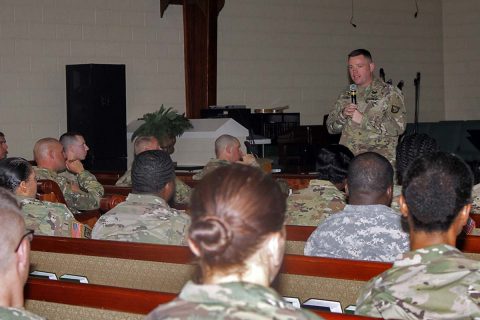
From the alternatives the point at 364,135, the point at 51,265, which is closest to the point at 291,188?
the point at 364,135

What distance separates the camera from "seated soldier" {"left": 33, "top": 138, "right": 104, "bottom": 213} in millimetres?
5508

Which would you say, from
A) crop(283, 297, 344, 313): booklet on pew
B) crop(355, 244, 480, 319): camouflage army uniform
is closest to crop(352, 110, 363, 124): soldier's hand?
crop(283, 297, 344, 313): booklet on pew

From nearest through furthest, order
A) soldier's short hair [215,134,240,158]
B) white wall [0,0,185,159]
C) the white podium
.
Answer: soldier's short hair [215,134,240,158]
the white podium
white wall [0,0,185,159]

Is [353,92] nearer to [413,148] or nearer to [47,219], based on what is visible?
[413,148]

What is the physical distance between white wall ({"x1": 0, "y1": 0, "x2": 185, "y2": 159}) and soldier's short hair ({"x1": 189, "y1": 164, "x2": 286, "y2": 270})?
8453 mm

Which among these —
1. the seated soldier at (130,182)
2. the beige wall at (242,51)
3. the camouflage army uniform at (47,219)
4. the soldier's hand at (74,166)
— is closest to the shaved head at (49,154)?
the soldier's hand at (74,166)

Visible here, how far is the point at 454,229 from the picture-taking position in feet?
7.56

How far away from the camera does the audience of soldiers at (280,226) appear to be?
154 centimetres

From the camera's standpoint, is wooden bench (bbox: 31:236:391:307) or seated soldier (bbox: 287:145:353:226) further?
seated soldier (bbox: 287:145:353:226)

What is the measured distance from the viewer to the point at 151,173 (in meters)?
3.98

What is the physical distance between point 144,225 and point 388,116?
9.55 feet

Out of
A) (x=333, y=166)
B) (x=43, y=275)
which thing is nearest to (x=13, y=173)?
(x=43, y=275)

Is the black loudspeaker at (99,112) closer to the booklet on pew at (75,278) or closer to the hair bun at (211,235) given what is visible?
the booklet on pew at (75,278)

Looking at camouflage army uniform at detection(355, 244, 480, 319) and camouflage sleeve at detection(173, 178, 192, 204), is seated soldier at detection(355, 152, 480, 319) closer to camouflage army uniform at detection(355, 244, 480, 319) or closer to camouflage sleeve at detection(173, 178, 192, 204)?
camouflage army uniform at detection(355, 244, 480, 319)
